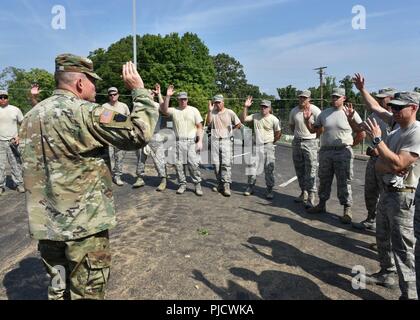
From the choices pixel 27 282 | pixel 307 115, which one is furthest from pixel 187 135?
pixel 27 282

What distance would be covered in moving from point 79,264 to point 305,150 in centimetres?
513

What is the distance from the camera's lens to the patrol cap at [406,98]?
3068 millimetres

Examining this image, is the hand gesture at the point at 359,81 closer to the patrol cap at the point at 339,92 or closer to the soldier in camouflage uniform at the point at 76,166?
the patrol cap at the point at 339,92

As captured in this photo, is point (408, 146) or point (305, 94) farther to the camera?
point (305, 94)

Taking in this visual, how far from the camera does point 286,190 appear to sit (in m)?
8.10

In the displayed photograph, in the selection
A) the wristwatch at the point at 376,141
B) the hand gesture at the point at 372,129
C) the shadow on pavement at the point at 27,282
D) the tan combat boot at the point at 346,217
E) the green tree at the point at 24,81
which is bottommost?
the shadow on pavement at the point at 27,282

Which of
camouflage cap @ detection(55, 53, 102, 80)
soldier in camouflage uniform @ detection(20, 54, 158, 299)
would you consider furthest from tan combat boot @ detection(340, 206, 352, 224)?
camouflage cap @ detection(55, 53, 102, 80)

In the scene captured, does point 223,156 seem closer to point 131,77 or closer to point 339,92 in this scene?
point 339,92

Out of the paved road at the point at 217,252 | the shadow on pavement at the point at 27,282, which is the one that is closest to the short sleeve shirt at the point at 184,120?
the paved road at the point at 217,252

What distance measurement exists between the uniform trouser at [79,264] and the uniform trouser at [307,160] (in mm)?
4835

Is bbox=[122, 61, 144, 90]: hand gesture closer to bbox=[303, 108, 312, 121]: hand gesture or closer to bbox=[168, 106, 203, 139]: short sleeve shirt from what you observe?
bbox=[303, 108, 312, 121]: hand gesture

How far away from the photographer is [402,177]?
10.5 feet

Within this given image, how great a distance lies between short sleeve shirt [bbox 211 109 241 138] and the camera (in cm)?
733

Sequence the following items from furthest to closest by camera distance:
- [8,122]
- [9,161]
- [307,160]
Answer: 1. [9,161]
2. [8,122]
3. [307,160]
